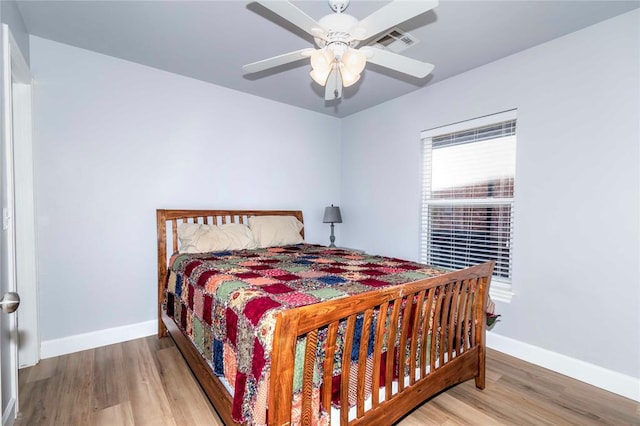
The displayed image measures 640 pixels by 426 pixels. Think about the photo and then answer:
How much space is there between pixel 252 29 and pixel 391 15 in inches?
47.9

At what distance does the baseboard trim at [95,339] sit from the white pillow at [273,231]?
124 cm

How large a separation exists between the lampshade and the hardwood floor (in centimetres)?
220

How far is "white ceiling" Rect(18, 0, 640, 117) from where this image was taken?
1.99 meters

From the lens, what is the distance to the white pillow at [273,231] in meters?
3.22

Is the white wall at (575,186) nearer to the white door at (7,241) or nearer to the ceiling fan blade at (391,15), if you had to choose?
the ceiling fan blade at (391,15)

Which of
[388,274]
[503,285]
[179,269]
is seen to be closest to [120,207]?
[179,269]

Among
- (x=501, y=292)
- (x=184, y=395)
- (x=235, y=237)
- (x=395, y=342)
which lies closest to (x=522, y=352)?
(x=501, y=292)

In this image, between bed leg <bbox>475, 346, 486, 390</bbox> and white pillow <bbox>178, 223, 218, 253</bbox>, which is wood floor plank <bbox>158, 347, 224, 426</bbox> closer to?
white pillow <bbox>178, 223, 218, 253</bbox>

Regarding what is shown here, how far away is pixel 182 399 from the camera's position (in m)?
1.93

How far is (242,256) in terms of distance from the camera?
267cm

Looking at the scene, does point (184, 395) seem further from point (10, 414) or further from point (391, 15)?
point (391, 15)

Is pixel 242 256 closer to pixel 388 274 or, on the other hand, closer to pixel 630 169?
pixel 388 274

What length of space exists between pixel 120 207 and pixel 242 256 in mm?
1174

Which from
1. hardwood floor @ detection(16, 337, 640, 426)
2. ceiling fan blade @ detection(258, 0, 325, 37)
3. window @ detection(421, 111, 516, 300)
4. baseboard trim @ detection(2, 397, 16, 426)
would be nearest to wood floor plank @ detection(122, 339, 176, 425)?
hardwood floor @ detection(16, 337, 640, 426)
